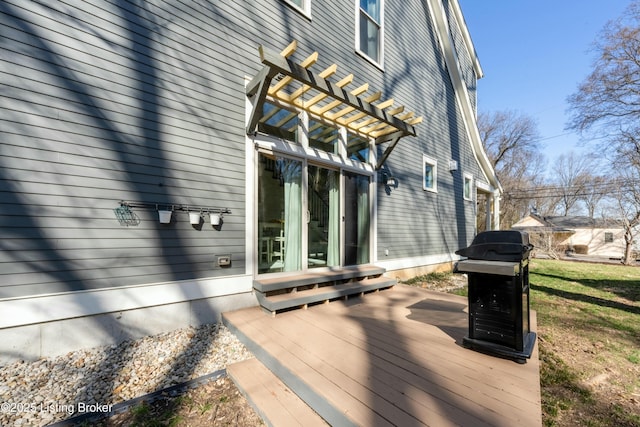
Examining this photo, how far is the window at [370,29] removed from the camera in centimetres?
578

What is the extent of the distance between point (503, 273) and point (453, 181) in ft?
25.1

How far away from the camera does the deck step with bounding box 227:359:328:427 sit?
1759 millimetres

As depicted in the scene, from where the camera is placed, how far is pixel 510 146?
2273 cm

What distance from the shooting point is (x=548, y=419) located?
1984mm

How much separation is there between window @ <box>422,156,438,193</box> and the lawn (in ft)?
11.6

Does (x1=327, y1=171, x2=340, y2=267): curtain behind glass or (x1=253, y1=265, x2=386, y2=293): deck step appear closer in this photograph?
(x1=253, y1=265, x2=386, y2=293): deck step

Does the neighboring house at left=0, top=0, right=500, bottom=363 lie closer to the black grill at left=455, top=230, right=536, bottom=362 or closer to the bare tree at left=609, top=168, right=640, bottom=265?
the black grill at left=455, top=230, right=536, bottom=362

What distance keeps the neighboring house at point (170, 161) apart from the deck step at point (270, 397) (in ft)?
4.15

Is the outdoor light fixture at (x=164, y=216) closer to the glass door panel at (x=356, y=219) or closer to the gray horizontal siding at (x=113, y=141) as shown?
the gray horizontal siding at (x=113, y=141)

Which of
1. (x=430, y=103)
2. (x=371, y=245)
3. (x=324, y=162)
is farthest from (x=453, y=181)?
(x=324, y=162)

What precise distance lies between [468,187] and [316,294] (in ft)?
28.0

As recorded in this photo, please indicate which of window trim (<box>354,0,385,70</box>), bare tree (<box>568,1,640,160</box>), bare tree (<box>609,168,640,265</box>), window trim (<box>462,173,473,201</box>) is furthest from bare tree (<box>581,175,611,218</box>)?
window trim (<box>354,0,385,70</box>)

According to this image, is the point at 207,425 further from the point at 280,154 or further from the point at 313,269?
the point at 280,154

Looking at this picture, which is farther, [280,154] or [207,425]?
[280,154]
